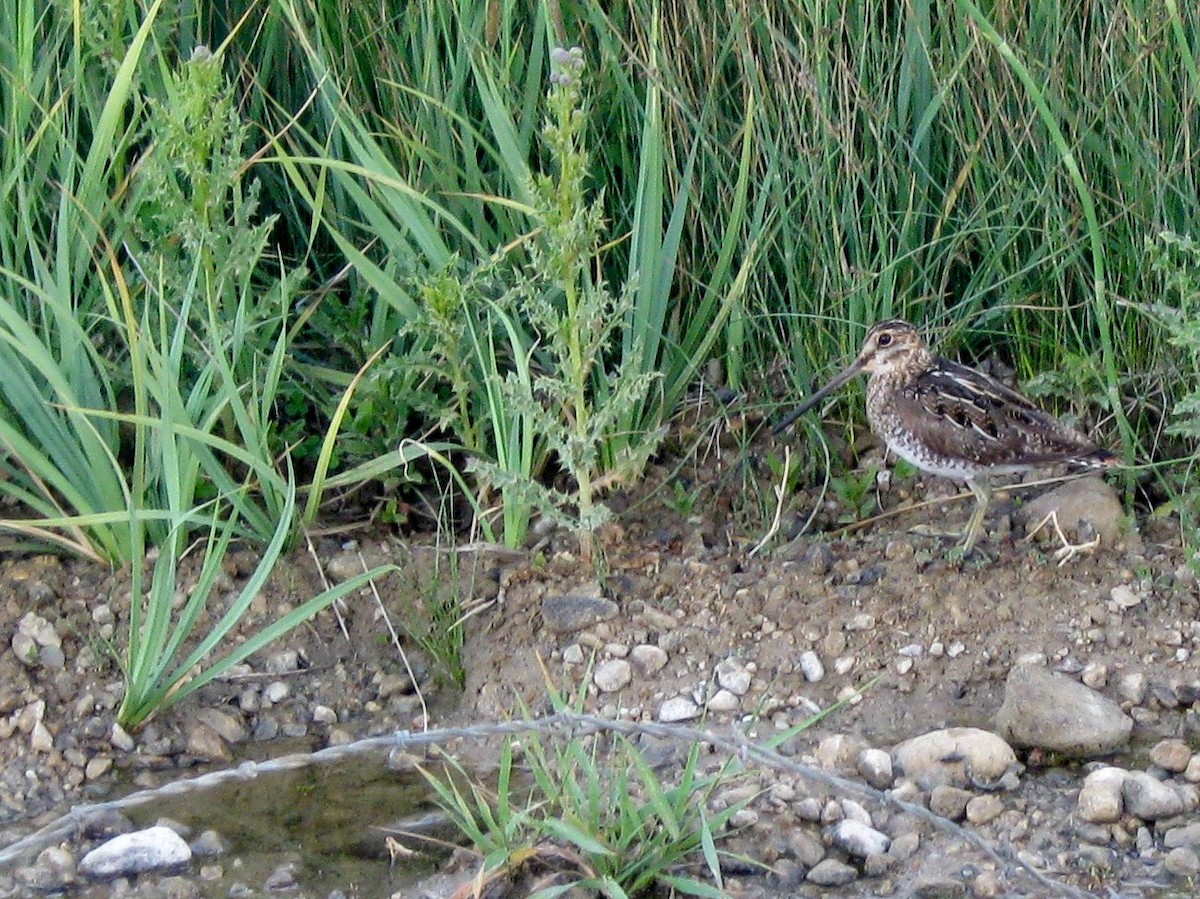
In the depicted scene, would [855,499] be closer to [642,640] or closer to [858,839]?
[642,640]

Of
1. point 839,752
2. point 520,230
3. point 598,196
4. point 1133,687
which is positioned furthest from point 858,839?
point 520,230

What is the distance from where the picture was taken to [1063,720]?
3.81 meters

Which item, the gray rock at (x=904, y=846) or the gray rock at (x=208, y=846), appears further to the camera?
the gray rock at (x=208, y=846)

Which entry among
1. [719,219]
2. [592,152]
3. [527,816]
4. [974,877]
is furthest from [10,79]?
[974,877]

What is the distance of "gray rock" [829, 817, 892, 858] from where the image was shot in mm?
3535

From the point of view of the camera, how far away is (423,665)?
4.33 meters

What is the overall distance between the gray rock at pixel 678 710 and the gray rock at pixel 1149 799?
0.96 metres

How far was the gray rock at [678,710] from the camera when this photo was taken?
4.05 meters

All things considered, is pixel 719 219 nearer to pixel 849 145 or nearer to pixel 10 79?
pixel 849 145

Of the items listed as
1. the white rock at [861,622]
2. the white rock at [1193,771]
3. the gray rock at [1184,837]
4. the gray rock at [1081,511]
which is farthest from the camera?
the gray rock at [1081,511]

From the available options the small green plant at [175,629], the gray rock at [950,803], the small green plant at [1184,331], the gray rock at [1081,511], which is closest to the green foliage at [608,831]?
the gray rock at [950,803]

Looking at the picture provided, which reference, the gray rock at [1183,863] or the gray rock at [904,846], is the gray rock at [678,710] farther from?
the gray rock at [1183,863]

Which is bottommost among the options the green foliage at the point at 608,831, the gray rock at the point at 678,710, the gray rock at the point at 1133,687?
the gray rock at the point at 1133,687

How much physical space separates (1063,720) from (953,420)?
3.32 feet
